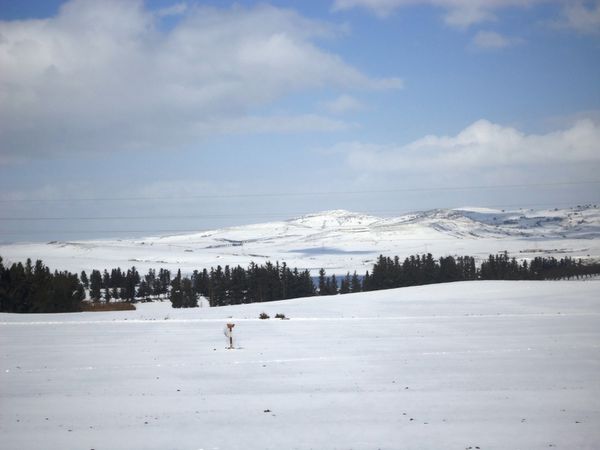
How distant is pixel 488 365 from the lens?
51.3ft

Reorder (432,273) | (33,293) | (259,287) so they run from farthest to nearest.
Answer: (432,273), (259,287), (33,293)

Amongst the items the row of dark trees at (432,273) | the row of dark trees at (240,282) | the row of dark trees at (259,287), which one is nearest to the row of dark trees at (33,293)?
the row of dark trees at (240,282)

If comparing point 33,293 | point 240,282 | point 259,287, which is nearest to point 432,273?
point 259,287

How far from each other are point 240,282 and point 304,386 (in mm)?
86535

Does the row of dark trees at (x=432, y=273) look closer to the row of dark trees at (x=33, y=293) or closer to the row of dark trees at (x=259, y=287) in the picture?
the row of dark trees at (x=259, y=287)

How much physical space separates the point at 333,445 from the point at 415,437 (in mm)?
1703

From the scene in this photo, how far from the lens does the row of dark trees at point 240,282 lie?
50.7 metres

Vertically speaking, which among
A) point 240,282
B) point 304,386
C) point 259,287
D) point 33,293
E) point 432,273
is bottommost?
point 259,287

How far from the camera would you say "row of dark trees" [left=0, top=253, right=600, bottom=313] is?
50.7 m

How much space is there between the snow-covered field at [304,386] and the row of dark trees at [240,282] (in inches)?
1141

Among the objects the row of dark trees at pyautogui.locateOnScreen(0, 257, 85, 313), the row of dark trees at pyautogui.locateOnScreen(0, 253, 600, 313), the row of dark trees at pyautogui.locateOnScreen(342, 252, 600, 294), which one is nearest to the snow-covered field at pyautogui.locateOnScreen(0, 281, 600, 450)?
the row of dark trees at pyautogui.locateOnScreen(0, 257, 85, 313)

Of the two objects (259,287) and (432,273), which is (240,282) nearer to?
(259,287)

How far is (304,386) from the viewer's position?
1348cm

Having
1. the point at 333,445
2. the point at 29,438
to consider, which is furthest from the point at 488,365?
the point at 29,438
